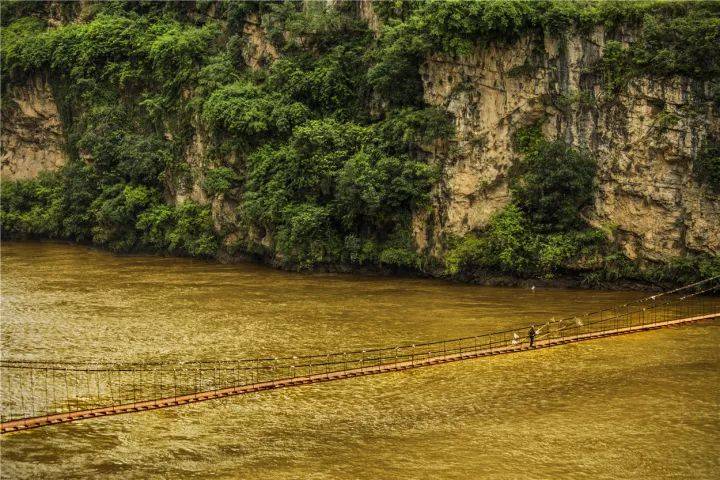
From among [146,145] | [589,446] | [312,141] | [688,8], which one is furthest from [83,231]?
[589,446]

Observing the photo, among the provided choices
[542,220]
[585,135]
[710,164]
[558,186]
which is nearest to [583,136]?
[585,135]

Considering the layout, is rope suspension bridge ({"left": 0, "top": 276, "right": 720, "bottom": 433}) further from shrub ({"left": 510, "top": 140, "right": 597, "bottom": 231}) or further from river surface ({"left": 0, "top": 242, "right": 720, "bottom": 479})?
shrub ({"left": 510, "top": 140, "right": 597, "bottom": 231})

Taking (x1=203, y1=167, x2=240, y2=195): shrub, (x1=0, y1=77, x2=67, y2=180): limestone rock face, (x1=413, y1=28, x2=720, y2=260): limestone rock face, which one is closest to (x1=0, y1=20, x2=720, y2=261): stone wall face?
(x1=413, y1=28, x2=720, y2=260): limestone rock face

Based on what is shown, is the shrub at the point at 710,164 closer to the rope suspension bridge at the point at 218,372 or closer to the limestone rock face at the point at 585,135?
the limestone rock face at the point at 585,135

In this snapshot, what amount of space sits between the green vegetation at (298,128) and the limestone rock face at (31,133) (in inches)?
21.8

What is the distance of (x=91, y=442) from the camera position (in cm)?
1811

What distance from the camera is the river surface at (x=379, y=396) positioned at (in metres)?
16.9

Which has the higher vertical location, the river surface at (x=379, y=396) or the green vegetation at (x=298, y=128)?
the green vegetation at (x=298, y=128)

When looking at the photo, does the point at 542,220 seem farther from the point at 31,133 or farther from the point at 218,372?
the point at 31,133

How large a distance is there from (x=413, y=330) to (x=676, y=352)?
6.87 m

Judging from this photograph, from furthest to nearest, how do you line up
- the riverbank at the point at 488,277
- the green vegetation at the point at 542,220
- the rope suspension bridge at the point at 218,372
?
the green vegetation at the point at 542,220 → the riverbank at the point at 488,277 → the rope suspension bridge at the point at 218,372

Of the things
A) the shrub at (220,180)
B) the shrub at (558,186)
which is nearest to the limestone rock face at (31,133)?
the shrub at (220,180)

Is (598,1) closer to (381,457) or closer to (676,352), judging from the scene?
(676,352)

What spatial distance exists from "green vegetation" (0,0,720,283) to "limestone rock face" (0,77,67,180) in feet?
1.81
